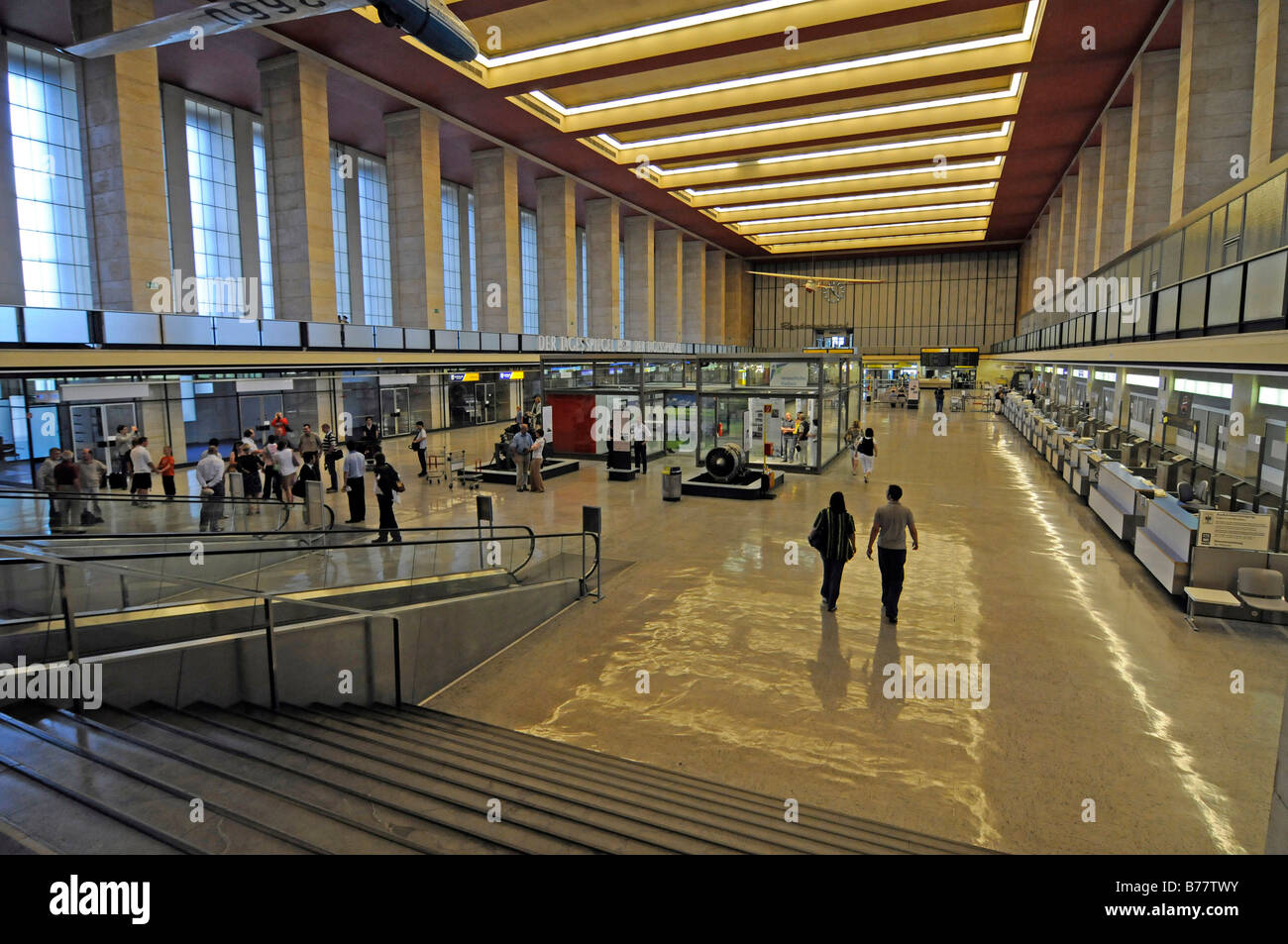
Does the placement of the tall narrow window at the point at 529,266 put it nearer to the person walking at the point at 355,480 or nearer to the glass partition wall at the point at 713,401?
the glass partition wall at the point at 713,401

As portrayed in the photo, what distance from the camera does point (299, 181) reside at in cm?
2039

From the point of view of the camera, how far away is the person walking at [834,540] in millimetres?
8164

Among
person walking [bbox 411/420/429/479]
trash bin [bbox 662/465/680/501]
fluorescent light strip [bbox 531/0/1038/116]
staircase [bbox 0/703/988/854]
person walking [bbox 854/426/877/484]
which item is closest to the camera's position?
staircase [bbox 0/703/988/854]

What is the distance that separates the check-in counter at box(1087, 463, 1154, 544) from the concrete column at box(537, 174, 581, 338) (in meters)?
25.0

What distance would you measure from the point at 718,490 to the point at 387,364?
1066cm

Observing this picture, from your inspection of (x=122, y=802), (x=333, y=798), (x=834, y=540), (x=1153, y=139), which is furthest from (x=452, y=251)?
(x=122, y=802)

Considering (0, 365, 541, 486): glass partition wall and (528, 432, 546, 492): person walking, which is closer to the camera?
(0, 365, 541, 486): glass partition wall

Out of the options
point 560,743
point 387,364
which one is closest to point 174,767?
point 560,743

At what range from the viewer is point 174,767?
3.51 meters

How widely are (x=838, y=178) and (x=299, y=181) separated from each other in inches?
1030

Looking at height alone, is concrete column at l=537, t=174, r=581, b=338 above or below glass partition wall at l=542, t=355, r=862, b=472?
above

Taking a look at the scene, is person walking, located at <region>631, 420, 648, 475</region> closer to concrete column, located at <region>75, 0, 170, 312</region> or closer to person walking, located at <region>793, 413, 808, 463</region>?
person walking, located at <region>793, 413, 808, 463</region>

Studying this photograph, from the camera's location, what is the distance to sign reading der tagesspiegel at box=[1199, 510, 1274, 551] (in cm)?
808

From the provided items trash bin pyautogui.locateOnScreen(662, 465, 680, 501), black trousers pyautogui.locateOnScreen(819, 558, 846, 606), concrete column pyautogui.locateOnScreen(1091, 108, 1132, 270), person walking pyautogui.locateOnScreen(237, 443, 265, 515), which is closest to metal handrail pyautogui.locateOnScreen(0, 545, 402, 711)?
black trousers pyautogui.locateOnScreen(819, 558, 846, 606)
